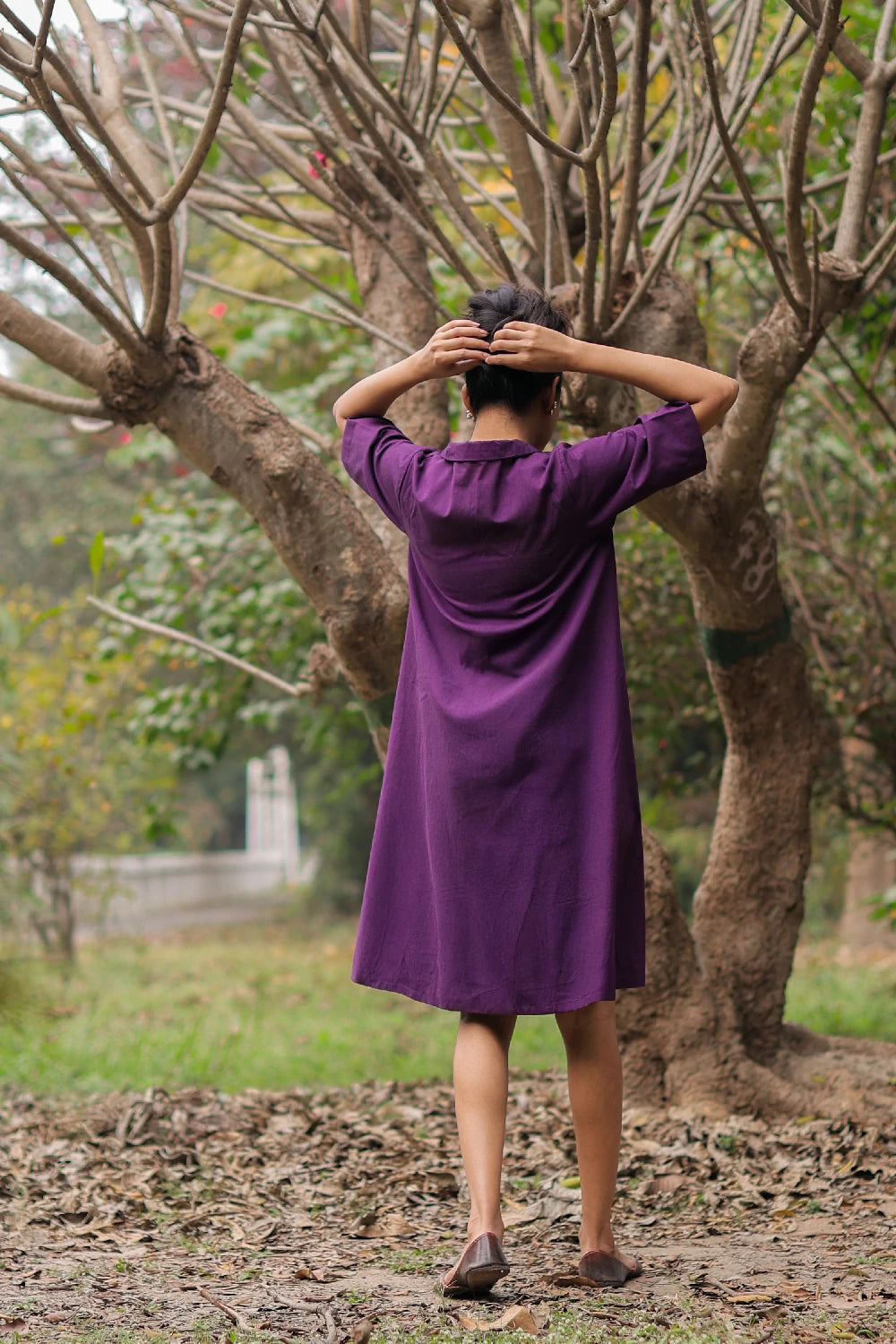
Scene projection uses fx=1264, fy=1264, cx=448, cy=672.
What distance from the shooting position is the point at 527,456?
2248 mm

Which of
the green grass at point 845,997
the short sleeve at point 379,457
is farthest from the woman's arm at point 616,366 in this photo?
the green grass at point 845,997

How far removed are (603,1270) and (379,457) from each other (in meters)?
→ 1.54

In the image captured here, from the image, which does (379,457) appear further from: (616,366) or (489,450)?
(616,366)

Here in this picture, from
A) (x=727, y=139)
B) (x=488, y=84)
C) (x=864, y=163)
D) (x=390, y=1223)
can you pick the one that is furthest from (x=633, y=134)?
(x=390, y=1223)

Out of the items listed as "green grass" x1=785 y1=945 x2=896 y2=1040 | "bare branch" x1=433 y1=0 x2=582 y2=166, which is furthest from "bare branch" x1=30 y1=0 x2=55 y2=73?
"green grass" x1=785 y1=945 x2=896 y2=1040

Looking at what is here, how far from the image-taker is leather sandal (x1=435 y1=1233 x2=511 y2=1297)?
2.08m

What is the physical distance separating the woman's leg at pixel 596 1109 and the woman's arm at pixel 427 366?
1.19m

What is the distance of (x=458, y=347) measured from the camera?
225 centimetres

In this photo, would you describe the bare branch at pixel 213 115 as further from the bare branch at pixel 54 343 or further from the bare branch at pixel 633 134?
the bare branch at pixel 633 134

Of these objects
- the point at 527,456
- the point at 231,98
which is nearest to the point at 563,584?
the point at 527,456

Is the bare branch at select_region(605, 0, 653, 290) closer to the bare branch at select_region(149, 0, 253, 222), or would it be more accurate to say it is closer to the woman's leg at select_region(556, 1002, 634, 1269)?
the bare branch at select_region(149, 0, 253, 222)

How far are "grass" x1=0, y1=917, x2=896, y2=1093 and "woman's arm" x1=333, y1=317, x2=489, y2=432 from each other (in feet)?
9.65

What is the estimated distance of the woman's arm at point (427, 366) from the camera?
2254 mm

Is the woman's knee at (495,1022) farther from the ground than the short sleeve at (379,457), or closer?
closer
